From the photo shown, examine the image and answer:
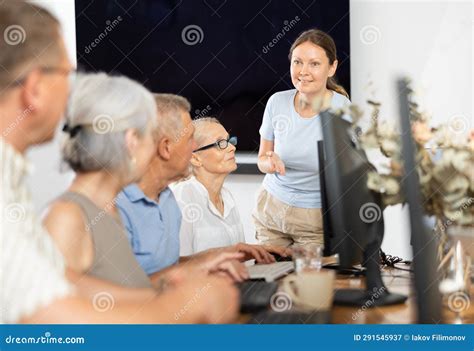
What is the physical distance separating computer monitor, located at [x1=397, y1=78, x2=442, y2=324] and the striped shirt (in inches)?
24.2

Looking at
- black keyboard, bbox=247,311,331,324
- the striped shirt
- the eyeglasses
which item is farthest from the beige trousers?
the striped shirt

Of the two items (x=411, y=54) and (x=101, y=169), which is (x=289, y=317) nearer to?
(x=101, y=169)

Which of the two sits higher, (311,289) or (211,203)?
(211,203)

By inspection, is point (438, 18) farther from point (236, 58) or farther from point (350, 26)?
point (236, 58)

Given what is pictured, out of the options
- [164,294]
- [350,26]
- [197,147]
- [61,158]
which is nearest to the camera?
[164,294]

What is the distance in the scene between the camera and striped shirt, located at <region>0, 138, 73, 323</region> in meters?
1.09

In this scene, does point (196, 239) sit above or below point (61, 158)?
below

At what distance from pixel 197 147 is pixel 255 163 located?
178mm

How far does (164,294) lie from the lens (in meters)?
1.44

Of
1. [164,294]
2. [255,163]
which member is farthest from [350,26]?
[164,294]

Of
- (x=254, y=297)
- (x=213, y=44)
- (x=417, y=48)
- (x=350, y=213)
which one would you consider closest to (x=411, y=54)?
(x=417, y=48)

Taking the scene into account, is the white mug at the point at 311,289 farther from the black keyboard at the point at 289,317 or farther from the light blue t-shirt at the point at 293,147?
the light blue t-shirt at the point at 293,147

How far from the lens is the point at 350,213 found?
152 centimetres

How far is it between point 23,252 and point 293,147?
874mm
